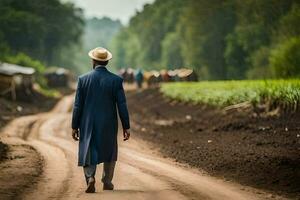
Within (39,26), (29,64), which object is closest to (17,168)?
(29,64)

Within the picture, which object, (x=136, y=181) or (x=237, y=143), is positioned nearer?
(x=136, y=181)

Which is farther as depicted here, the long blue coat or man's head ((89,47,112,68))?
man's head ((89,47,112,68))

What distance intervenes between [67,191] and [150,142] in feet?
31.4

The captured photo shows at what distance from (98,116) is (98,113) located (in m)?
0.05

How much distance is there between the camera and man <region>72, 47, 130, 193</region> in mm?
8562

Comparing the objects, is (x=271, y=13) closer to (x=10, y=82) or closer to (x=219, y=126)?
(x=10, y=82)

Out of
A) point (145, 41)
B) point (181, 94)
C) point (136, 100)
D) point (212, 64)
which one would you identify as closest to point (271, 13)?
point (212, 64)

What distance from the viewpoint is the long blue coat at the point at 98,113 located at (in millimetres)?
8578

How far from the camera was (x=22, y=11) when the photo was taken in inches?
2532

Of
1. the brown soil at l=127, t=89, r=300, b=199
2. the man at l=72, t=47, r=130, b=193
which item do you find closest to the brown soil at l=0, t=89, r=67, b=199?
the man at l=72, t=47, r=130, b=193

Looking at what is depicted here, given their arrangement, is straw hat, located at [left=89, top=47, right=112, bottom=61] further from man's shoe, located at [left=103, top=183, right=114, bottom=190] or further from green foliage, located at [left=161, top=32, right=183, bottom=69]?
green foliage, located at [left=161, top=32, right=183, bottom=69]

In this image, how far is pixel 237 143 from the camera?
15312mm

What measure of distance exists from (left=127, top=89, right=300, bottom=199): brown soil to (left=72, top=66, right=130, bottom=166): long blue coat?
2964 millimetres

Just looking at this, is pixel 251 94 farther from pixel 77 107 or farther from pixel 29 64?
Result: pixel 29 64
